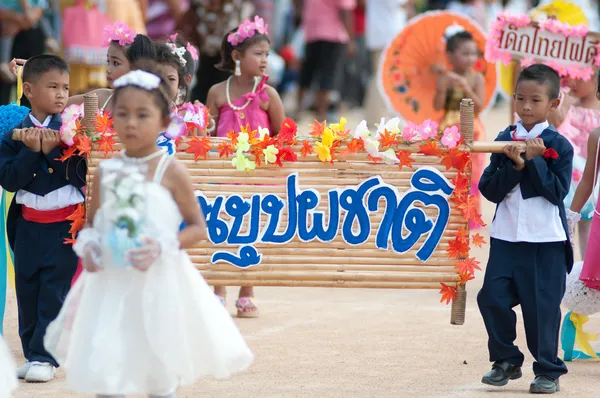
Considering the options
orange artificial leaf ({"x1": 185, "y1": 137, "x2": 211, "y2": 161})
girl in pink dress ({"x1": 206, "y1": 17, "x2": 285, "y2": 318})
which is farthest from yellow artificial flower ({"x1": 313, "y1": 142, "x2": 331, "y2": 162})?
girl in pink dress ({"x1": 206, "y1": 17, "x2": 285, "y2": 318})

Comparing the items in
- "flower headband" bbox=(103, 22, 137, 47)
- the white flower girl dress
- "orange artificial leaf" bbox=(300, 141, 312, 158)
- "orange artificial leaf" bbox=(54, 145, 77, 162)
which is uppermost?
"flower headband" bbox=(103, 22, 137, 47)

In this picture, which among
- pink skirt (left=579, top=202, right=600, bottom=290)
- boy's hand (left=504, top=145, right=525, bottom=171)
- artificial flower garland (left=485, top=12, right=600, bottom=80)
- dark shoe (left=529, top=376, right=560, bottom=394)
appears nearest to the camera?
boy's hand (left=504, top=145, right=525, bottom=171)

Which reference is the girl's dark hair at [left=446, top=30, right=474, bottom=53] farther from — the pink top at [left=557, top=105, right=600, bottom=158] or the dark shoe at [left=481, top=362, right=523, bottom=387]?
the dark shoe at [left=481, top=362, right=523, bottom=387]

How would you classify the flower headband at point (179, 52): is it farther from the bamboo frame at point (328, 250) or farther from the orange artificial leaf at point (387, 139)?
the orange artificial leaf at point (387, 139)

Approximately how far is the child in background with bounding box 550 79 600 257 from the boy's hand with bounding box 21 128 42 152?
11.4ft

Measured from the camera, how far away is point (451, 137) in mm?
5785

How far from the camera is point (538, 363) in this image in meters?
5.62

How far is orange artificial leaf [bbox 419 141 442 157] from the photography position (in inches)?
229

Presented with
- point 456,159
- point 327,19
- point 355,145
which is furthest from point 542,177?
point 327,19

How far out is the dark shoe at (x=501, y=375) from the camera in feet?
18.6

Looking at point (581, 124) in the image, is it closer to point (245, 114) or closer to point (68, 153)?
point (245, 114)

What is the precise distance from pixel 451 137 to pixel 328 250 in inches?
32.5

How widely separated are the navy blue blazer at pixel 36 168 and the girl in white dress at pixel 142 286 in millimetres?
1263

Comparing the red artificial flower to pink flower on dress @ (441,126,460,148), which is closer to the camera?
the red artificial flower
